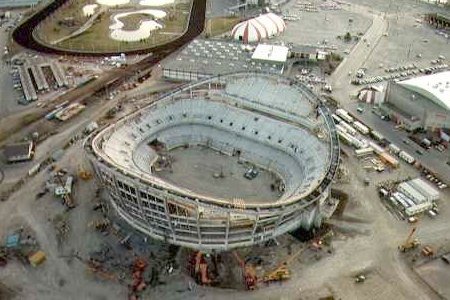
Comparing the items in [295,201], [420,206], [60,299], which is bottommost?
[60,299]

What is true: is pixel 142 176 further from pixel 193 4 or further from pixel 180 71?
pixel 193 4

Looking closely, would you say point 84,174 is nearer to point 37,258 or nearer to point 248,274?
point 37,258

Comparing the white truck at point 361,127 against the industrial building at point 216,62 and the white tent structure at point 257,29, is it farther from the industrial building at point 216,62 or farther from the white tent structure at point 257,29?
the white tent structure at point 257,29

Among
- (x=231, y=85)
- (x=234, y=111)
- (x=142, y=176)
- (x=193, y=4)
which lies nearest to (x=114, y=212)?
(x=142, y=176)

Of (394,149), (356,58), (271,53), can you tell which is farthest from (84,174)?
(356,58)

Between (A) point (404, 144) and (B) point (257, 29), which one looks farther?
(B) point (257, 29)

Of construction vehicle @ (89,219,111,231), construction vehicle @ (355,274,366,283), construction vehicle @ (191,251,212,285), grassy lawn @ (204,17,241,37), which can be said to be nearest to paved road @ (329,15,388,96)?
grassy lawn @ (204,17,241,37)

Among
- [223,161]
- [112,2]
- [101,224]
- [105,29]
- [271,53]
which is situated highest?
[112,2]
